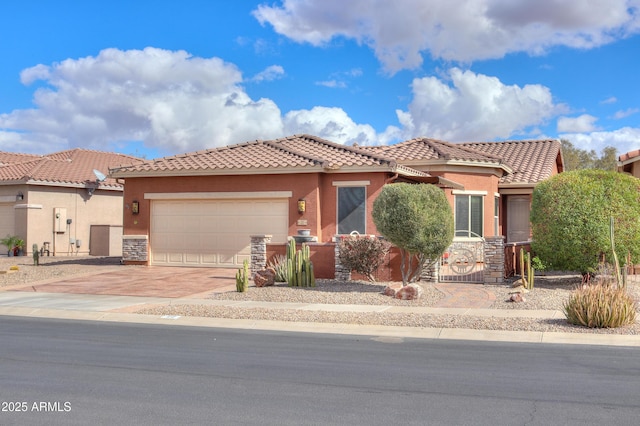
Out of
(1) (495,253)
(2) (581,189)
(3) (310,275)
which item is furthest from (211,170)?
(2) (581,189)

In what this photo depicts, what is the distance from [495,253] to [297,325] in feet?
23.6

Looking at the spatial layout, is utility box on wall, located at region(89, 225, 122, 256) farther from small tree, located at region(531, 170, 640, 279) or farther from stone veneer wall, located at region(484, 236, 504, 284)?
small tree, located at region(531, 170, 640, 279)

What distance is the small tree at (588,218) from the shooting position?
1631 centimetres

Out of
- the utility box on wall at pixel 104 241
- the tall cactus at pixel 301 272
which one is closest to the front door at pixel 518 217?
the tall cactus at pixel 301 272

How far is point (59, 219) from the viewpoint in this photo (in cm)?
3005

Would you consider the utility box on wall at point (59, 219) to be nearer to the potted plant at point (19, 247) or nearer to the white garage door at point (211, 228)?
the potted plant at point (19, 247)

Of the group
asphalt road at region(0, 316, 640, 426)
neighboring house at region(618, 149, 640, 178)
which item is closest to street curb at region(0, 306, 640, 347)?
asphalt road at region(0, 316, 640, 426)

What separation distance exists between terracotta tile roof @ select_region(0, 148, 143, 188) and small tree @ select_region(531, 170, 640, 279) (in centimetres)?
2197

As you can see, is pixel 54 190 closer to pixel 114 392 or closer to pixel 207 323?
pixel 207 323

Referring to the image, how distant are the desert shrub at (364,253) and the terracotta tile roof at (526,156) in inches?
375

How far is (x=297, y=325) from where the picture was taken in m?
12.7

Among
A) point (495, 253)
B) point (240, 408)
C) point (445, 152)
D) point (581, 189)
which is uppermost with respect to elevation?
point (445, 152)

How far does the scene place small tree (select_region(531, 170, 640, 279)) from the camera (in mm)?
16312

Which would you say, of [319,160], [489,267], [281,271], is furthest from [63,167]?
[489,267]
